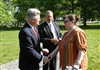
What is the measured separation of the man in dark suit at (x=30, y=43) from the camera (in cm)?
382

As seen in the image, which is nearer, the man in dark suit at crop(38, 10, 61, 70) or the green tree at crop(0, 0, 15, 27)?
the man in dark suit at crop(38, 10, 61, 70)

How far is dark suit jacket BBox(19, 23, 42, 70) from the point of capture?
3820 mm

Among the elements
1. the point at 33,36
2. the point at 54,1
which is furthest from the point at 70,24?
the point at 54,1

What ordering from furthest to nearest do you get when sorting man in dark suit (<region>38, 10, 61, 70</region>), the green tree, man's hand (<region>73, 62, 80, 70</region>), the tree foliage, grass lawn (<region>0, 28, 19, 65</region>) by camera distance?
the tree foliage, the green tree, grass lawn (<region>0, 28, 19, 65</region>), man in dark suit (<region>38, 10, 61, 70</region>), man's hand (<region>73, 62, 80, 70</region>)

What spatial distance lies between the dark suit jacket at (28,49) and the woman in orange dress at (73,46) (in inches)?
17.8

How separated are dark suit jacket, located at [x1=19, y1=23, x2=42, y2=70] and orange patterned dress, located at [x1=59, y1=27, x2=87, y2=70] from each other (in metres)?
0.43

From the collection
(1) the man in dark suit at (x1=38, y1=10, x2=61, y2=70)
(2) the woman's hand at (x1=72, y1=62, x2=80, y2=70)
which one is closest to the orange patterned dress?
(2) the woman's hand at (x1=72, y1=62, x2=80, y2=70)

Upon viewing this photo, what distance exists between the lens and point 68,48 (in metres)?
3.94

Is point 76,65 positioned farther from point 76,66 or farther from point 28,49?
point 28,49

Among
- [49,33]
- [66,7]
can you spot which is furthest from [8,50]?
[66,7]

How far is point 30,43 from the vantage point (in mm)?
3840

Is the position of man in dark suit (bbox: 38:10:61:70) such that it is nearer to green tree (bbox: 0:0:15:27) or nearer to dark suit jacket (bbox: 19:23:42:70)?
dark suit jacket (bbox: 19:23:42:70)

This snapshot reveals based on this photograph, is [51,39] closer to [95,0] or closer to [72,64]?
[72,64]

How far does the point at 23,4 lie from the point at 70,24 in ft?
150
